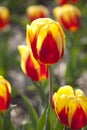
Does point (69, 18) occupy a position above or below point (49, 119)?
above

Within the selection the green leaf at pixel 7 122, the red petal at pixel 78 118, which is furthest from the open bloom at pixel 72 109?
the green leaf at pixel 7 122

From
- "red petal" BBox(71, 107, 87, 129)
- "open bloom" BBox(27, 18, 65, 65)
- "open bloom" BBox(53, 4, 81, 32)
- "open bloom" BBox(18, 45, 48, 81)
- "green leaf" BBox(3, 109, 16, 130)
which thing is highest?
"open bloom" BBox(27, 18, 65, 65)

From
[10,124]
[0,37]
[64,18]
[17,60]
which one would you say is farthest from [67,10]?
[10,124]

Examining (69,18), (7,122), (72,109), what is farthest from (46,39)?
(69,18)

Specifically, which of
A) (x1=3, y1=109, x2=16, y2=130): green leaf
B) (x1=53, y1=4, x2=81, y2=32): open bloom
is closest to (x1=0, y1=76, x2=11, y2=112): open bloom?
(x1=3, y1=109, x2=16, y2=130): green leaf

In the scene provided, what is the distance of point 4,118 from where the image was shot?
1703mm

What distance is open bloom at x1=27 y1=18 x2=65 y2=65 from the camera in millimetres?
1484

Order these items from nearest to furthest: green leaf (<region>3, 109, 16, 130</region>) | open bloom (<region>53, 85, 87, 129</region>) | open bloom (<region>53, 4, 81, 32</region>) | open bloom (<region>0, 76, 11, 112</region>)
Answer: open bloom (<region>53, 85, 87, 129</region>)
open bloom (<region>0, 76, 11, 112</region>)
green leaf (<region>3, 109, 16, 130</region>)
open bloom (<region>53, 4, 81, 32</region>)

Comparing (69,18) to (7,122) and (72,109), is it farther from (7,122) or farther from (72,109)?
(72,109)

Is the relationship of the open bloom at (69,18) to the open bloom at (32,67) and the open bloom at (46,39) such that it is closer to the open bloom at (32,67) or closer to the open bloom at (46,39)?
the open bloom at (32,67)

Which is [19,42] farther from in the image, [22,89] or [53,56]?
[53,56]

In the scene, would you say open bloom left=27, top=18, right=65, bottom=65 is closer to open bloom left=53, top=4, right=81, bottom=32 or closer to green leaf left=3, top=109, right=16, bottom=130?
green leaf left=3, top=109, right=16, bottom=130

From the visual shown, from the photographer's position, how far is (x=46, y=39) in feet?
4.93

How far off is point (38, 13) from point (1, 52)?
1.33ft
